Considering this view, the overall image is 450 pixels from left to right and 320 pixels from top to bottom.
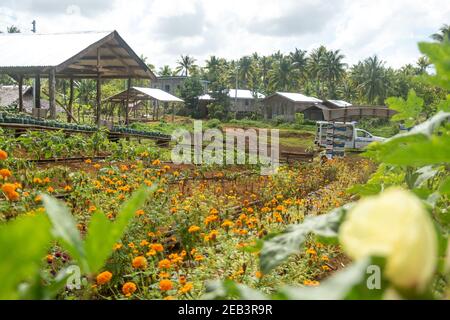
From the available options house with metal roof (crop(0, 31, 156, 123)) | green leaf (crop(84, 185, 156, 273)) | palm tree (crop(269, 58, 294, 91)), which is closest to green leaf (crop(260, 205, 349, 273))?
green leaf (crop(84, 185, 156, 273))

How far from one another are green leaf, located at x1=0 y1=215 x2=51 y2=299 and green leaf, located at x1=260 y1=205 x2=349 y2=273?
33 cm

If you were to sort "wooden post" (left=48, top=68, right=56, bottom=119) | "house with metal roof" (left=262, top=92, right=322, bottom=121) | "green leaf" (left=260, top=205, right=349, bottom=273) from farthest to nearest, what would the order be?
"house with metal roof" (left=262, top=92, right=322, bottom=121) < "wooden post" (left=48, top=68, right=56, bottom=119) < "green leaf" (left=260, top=205, right=349, bottom=273)

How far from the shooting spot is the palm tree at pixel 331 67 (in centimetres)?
5978

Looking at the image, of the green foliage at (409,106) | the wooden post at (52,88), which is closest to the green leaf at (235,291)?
the green foliage at (409,106)

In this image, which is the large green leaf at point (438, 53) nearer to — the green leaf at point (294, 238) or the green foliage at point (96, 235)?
the green leaf at point (294, 238)

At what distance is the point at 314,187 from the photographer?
8.98 metres

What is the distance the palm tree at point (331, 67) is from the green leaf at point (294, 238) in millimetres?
62209

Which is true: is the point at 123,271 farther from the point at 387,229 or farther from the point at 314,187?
the point at 314,187

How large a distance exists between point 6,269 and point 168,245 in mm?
3932

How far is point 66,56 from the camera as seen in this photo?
12820mm

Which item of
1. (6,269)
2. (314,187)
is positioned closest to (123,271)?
(6,269)

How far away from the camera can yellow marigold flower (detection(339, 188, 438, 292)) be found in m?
0.32

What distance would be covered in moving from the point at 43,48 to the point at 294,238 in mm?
15745

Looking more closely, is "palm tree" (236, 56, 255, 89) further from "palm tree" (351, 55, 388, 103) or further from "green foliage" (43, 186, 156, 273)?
"green foliage" (43, 186, 156, 273)
